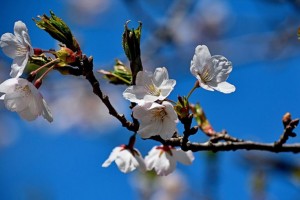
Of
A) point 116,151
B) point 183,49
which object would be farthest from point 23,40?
point 183,49

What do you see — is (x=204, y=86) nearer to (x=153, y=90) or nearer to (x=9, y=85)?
(x=153, y=90)

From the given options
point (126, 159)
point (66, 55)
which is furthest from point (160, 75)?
point (126, 159)

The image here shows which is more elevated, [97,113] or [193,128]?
[97,113]

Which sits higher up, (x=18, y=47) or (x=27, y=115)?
(x=18, y=47)

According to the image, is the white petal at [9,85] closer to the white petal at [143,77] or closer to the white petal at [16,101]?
the white petal at [16,101]

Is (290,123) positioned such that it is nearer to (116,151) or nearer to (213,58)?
(213,58)

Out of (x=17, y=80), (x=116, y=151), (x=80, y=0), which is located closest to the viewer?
(x=17, y=80)

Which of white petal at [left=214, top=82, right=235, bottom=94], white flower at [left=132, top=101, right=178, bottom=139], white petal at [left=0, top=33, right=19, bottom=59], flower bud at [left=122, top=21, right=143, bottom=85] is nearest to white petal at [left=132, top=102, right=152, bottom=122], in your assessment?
white flower at [left=132, top=101, right=178, bottom=139]
